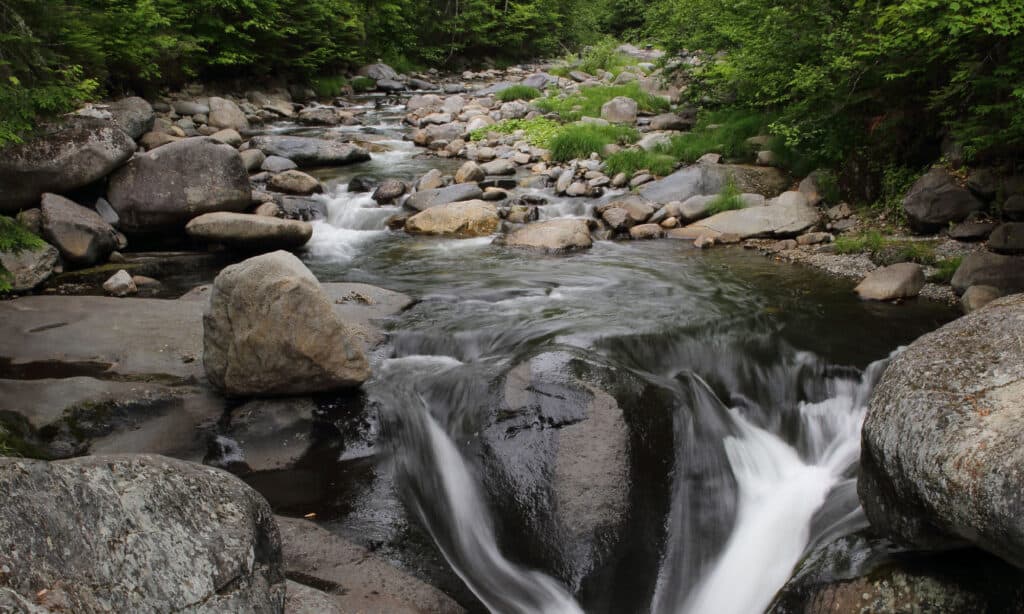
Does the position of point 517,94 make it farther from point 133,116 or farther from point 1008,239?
point 1008,239

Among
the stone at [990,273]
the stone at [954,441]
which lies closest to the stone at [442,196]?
the stone at [990,273]

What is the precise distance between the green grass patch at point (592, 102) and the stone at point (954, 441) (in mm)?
15194

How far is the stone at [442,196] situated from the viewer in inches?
506

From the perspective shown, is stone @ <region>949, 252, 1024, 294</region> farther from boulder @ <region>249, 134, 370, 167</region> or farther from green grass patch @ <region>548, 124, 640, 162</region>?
boulder @ <region>249, 134, 370, 167</region>

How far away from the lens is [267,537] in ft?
10.4

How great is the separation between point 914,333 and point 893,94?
4.19m

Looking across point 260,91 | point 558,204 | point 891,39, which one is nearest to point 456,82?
point 260,91

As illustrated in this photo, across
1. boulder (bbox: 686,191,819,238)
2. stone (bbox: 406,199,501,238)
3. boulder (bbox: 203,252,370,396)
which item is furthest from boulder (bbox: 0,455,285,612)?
boulder (bbox: 686,191,819,238)

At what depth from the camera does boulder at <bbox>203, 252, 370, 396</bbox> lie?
552cm

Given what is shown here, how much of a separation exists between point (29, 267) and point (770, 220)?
9975 millimetres

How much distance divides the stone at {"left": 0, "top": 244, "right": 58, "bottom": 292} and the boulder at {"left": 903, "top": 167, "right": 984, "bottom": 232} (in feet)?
35.2

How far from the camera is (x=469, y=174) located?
565 inches

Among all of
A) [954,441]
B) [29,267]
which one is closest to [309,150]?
[29,267]

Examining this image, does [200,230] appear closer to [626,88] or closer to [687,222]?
[687,222]
